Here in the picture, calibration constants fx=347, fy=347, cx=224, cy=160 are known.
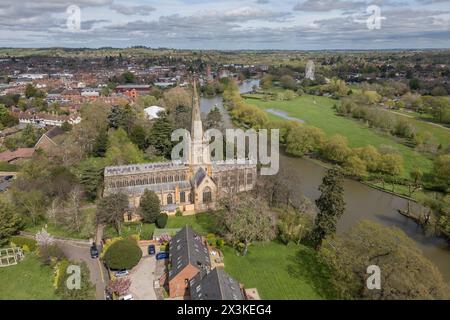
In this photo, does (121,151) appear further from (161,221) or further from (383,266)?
(383,266)

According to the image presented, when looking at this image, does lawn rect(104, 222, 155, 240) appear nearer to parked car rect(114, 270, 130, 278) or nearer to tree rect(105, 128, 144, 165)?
parked car rect(114, 270, 130, 278)

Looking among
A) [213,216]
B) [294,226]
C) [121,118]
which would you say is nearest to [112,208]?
[213,216]

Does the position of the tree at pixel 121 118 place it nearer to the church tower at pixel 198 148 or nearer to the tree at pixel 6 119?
the tree at pixel 6 119

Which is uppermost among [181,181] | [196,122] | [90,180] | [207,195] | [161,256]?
[196,122]

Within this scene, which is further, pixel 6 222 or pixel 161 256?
pixel 6 222

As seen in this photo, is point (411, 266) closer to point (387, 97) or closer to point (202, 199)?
point (202, 199)

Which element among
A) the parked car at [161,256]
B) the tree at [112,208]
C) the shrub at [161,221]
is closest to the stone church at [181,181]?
the shrub at [161,221]
